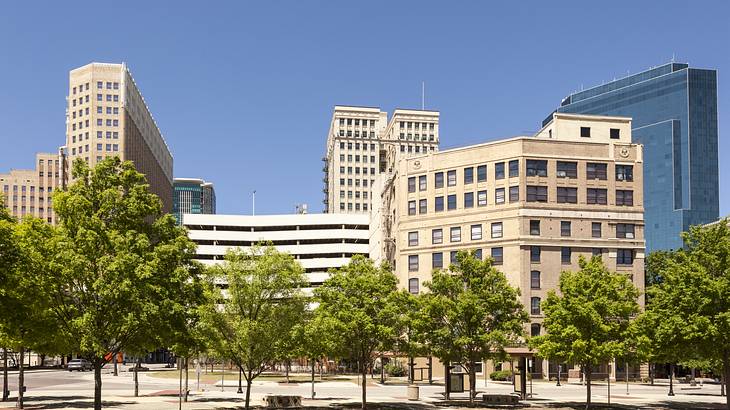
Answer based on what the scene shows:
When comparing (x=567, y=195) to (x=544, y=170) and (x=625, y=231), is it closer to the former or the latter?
(x=544, y=170)

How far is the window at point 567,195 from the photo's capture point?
9400 cm

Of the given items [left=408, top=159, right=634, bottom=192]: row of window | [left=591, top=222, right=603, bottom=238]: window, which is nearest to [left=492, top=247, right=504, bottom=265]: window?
[left=408, top=159, right=634, bottom=192]: row of window

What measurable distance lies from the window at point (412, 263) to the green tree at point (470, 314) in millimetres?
45860

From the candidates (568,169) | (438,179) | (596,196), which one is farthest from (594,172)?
(438,179)

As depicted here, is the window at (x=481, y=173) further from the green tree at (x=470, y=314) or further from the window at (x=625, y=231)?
the green tree at (x=470, y=314)

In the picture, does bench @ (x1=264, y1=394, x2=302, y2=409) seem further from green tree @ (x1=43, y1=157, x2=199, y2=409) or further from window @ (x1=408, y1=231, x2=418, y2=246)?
window @ (x1=408, y1=231, x2=418, y2=246)

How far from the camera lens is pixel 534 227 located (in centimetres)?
9300

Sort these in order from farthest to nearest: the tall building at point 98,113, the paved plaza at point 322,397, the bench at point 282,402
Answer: the tall building at point 98,113, the paved plaza at point 322,397, the bench at point 282,402

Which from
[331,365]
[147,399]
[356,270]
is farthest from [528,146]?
[147,399]

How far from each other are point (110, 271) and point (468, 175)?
2645 inches

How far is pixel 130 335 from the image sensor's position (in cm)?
3634

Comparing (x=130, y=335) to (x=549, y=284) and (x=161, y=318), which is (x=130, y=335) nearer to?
(x=161, y=318)

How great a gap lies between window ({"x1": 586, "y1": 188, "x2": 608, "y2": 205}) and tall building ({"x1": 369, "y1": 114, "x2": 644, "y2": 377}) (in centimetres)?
12

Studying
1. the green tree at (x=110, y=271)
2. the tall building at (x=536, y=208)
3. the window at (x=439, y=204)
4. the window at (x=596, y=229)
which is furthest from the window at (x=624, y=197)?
the green tree at (x=110, y=271)
